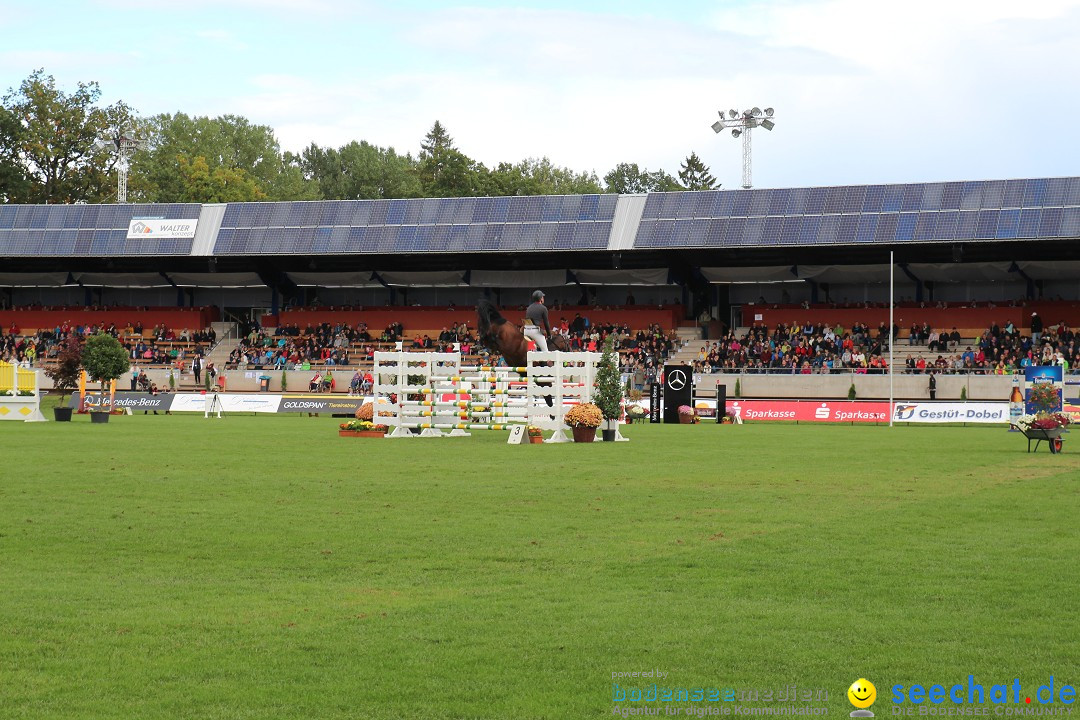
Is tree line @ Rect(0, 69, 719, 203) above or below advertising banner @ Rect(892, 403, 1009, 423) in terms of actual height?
above

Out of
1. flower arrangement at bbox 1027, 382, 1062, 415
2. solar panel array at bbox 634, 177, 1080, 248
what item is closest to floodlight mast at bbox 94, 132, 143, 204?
solar panel array at bbox 634, 177, 1080, 248

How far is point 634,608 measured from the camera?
27.9 feet

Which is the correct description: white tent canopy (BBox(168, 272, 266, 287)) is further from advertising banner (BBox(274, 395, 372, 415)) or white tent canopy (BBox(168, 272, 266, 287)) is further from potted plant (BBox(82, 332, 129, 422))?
potted plant (BBox(82, 332, 129, 422))

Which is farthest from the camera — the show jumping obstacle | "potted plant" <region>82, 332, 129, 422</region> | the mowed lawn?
"potted plant" <region>82, 332, 129, 422</region>

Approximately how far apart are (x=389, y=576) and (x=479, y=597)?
1170 mm

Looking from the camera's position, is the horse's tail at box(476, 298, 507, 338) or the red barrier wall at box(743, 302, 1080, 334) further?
the red barrier wall at box(743, 302, 1080, 334)

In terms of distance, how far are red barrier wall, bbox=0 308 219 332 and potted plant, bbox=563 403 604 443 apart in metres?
47.5

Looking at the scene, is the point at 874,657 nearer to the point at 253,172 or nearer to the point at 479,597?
the point at 479,597

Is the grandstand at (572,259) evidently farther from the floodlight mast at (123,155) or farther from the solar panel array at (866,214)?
the floodlight mast at (123,155)

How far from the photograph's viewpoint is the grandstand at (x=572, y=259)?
58.3m

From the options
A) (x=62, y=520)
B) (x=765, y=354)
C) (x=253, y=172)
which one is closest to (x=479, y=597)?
(x=62, y=520)

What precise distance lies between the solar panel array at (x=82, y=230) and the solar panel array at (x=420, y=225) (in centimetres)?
316

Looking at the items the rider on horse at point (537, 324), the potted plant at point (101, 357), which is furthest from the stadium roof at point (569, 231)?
the rider on horse at point (537, 324)

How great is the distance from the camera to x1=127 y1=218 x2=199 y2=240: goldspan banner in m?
67.9
